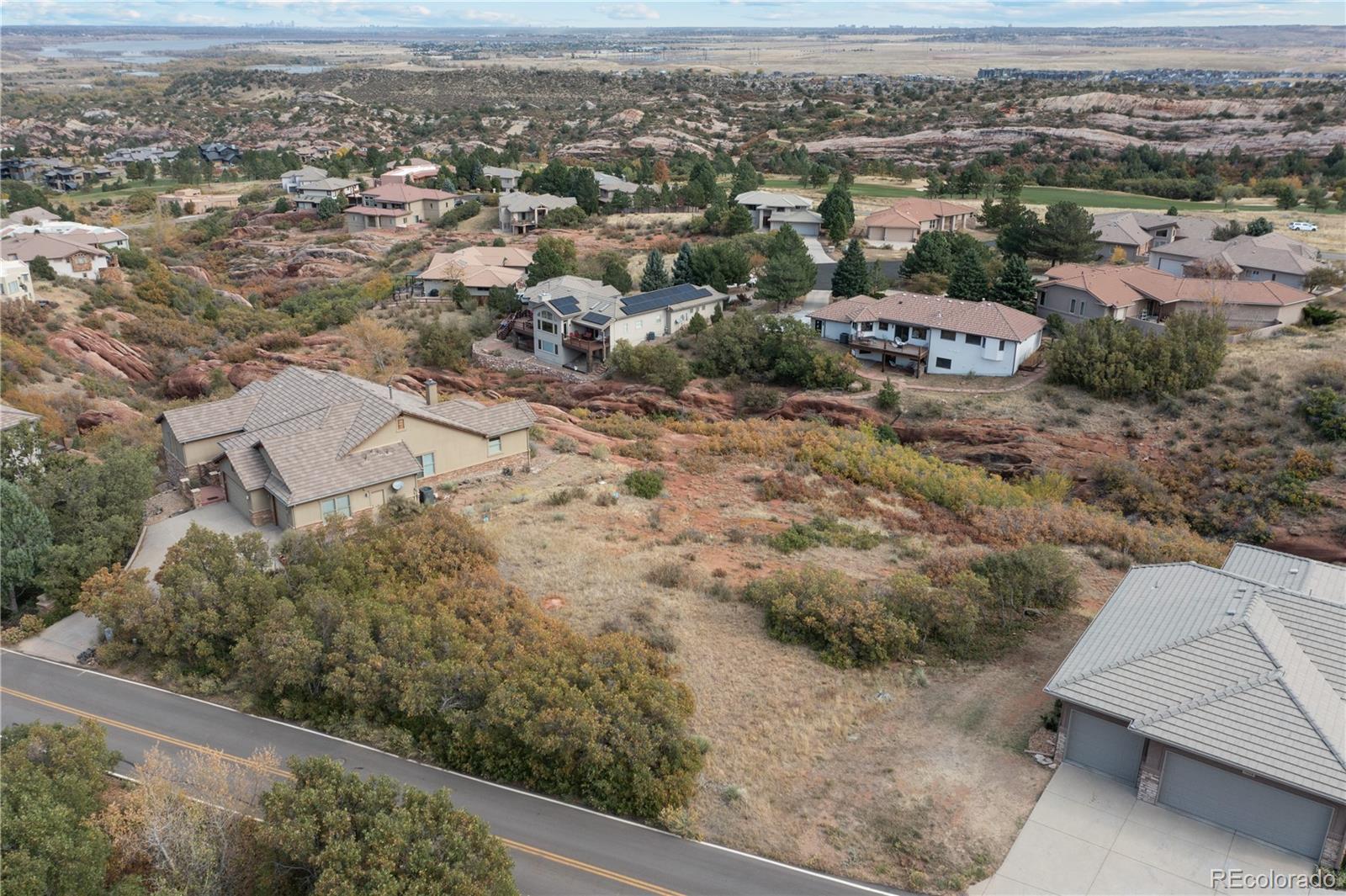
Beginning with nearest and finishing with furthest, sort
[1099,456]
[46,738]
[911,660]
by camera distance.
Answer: [46,738] < [911,660] < [1099,456]

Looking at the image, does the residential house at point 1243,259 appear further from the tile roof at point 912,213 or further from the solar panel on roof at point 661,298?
the solar panel on roof at point 661,298

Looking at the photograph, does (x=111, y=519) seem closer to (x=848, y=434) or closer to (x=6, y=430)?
(x=6, y=430)

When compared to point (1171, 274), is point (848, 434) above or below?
below

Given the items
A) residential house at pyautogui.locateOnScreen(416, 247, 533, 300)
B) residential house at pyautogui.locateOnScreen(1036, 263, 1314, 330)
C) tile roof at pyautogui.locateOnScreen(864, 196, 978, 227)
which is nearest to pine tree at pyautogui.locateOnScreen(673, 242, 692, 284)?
residential house at pyautogui.locateOnScreen(416, 247, 533, 300)

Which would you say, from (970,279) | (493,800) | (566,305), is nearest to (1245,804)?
(493,800)

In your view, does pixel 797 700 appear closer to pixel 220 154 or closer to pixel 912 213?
pixel 912 213

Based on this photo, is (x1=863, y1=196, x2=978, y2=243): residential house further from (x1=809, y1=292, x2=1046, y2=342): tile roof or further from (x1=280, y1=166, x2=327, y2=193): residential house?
(x1=280, y1=166, x2=327, y2=193): residential house

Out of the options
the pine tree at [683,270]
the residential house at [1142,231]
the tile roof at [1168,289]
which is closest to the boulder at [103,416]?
the pine tree at [683,270]

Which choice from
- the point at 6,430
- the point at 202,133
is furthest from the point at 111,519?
the point at 202,133
